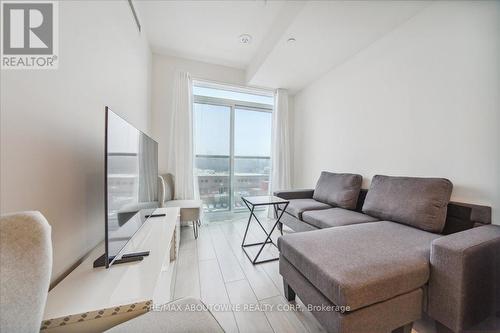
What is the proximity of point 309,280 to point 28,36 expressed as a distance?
1.90 meters

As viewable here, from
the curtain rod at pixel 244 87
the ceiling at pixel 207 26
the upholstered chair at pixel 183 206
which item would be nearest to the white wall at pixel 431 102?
the curtain rod at pixel 244 87

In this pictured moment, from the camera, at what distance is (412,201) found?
5.48 feet

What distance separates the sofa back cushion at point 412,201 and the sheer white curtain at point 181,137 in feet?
8.37

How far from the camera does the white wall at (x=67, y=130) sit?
27.6 inches

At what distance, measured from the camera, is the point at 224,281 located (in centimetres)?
169

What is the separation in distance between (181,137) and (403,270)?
3000 millimetres

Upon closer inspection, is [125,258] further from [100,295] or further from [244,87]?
[244,87]

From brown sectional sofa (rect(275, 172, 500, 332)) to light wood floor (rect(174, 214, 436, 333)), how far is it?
0.19 metres

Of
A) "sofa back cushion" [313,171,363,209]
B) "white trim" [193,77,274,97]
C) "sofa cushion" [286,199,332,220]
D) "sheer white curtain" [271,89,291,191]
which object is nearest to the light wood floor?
"sofa cushion" [286,199,332,220]

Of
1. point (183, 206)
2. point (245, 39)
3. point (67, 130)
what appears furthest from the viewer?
point (245, 39)

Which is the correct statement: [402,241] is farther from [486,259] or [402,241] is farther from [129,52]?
[129,52]

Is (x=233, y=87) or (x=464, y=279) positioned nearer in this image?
(x=464, y=279)

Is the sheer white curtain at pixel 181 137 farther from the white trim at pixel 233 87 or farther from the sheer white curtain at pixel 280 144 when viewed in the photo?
the sheer white curtain at pixel 280 144

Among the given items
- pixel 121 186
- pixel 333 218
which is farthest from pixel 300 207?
pixel 121 186
